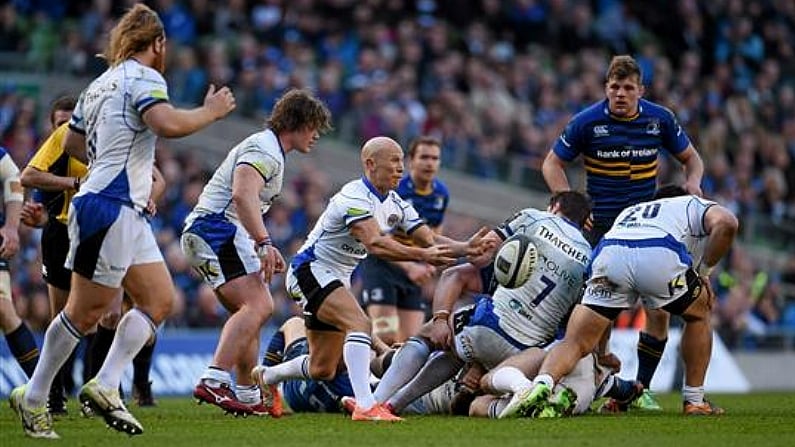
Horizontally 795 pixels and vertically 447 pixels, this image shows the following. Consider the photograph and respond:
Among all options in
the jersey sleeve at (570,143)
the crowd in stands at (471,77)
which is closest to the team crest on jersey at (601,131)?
the jersey sleeve at (570,143)

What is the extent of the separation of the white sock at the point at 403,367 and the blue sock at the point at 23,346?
2766 millimetres

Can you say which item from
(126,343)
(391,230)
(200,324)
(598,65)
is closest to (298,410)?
(391,230)

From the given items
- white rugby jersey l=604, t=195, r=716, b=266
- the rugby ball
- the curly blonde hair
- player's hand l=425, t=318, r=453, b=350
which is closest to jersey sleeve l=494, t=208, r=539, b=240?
the rugby ball

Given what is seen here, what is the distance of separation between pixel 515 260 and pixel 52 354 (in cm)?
333

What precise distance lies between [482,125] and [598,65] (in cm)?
358

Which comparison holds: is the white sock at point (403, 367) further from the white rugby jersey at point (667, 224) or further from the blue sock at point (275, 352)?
the blue sock at point (275, 352)

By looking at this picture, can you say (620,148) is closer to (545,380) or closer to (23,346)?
(545,380)

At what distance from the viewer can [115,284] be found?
9969mm

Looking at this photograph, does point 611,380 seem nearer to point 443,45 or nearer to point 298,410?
point 298,410

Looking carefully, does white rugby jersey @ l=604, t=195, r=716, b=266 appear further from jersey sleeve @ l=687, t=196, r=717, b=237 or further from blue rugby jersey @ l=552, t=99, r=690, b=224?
blue rugby jersey @ l=552, t=99, r=690, b=224

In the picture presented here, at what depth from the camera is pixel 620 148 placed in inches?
536

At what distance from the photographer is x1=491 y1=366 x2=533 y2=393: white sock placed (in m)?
11.5

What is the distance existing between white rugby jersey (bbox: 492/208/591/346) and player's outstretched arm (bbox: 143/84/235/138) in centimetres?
291

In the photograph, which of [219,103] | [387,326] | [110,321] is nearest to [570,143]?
[387,326]
